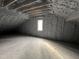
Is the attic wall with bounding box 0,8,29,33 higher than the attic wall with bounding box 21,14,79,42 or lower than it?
higher

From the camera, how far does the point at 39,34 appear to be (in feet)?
20.9

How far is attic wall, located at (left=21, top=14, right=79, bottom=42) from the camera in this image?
16.1ft

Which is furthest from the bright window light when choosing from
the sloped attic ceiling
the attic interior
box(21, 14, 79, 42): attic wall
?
the sloped attic ceiling

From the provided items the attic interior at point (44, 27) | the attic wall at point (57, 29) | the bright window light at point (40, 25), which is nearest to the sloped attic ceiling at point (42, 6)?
the attic interior at point (44, 27)

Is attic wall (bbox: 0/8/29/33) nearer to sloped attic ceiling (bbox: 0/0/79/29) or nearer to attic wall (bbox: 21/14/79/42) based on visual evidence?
sloped attic ceiling (bbox: 0/0/79/29)

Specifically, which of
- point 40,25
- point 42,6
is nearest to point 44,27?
point 40,25

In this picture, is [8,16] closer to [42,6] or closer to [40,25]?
[42,6]

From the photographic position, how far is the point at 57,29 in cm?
542

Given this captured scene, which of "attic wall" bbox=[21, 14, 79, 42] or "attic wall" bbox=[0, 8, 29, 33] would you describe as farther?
"attic wall" bbox=[21, 14, 79, 42]

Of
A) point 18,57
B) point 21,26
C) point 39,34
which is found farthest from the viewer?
point 21,26

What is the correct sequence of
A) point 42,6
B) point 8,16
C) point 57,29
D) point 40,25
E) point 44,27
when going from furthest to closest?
point 40,25 → point 44,27 → point 57,29 → point 8,16 → point 42,6

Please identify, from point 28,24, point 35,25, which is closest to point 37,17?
point 35,25

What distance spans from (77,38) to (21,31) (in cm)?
467

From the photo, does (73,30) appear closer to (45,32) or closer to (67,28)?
(67,28)
